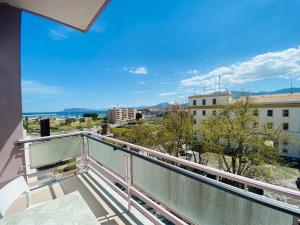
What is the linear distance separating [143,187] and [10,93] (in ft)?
7.55

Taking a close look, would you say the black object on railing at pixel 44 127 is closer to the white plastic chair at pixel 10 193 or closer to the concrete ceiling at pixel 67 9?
the concrete ceiling at pixel 67 9

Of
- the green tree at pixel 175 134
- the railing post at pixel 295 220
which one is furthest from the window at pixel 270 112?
the railing post at pixel 295 220

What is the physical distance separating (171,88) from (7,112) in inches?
1648

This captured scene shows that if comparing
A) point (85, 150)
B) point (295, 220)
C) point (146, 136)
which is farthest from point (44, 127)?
point (146, 136)

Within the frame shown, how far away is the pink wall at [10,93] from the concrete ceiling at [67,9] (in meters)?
0.23

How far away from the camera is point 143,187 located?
5.83 ft

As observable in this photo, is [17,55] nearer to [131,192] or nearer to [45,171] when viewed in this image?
[45,171]

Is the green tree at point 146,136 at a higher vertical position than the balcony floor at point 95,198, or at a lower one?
lower

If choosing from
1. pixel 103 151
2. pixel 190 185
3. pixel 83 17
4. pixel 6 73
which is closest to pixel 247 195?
pixel 190 185

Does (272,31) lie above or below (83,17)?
above

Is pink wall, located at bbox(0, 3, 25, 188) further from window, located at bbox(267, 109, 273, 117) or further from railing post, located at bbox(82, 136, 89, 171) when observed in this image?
window, located at bbox(267, 109, 273, 117)

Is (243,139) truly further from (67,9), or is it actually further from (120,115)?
(120,115)

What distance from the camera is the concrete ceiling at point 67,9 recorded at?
7.00 feet

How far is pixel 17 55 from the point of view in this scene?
96.3 inches
